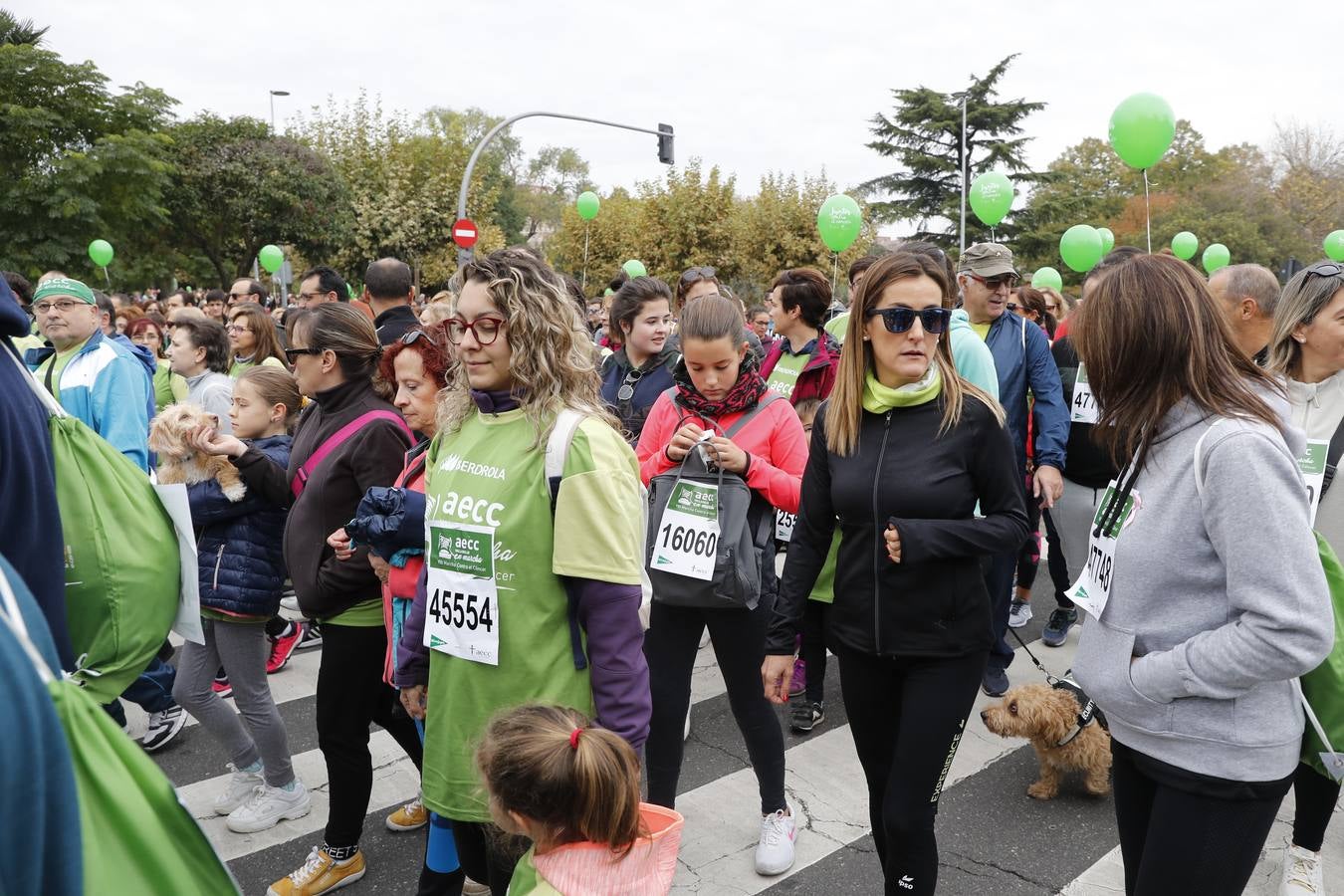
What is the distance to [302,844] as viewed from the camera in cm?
376

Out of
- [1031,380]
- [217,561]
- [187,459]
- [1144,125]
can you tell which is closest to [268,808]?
[217,561]

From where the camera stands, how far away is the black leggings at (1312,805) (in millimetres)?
3111

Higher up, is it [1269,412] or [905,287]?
[905,287]

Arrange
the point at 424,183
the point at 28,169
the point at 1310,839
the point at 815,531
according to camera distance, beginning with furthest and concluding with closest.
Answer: the point at 424,183
the point at 28,169
the point at 1310,839
the point at 815,531

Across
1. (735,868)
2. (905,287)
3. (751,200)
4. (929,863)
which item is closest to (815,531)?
(905,287)

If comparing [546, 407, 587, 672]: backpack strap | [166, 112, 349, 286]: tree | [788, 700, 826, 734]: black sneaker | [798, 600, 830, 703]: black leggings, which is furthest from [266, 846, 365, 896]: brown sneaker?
[166, 112, 349, 286]: tree

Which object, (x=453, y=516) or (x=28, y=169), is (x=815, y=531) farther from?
(x=28, y=169)

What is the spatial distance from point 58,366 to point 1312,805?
245 inches

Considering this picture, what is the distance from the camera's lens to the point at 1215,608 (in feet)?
6.38

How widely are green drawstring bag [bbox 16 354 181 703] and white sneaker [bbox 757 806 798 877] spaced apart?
226cm

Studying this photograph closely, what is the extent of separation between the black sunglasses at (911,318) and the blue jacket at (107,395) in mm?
4256

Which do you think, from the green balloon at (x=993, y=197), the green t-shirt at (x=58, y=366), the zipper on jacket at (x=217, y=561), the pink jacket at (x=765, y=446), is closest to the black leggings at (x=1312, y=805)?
the pink jacket at (x=765, y=446)

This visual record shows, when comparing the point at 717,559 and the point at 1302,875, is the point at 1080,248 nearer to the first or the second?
the point at 1302,875

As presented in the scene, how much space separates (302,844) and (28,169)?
25.1 meters
